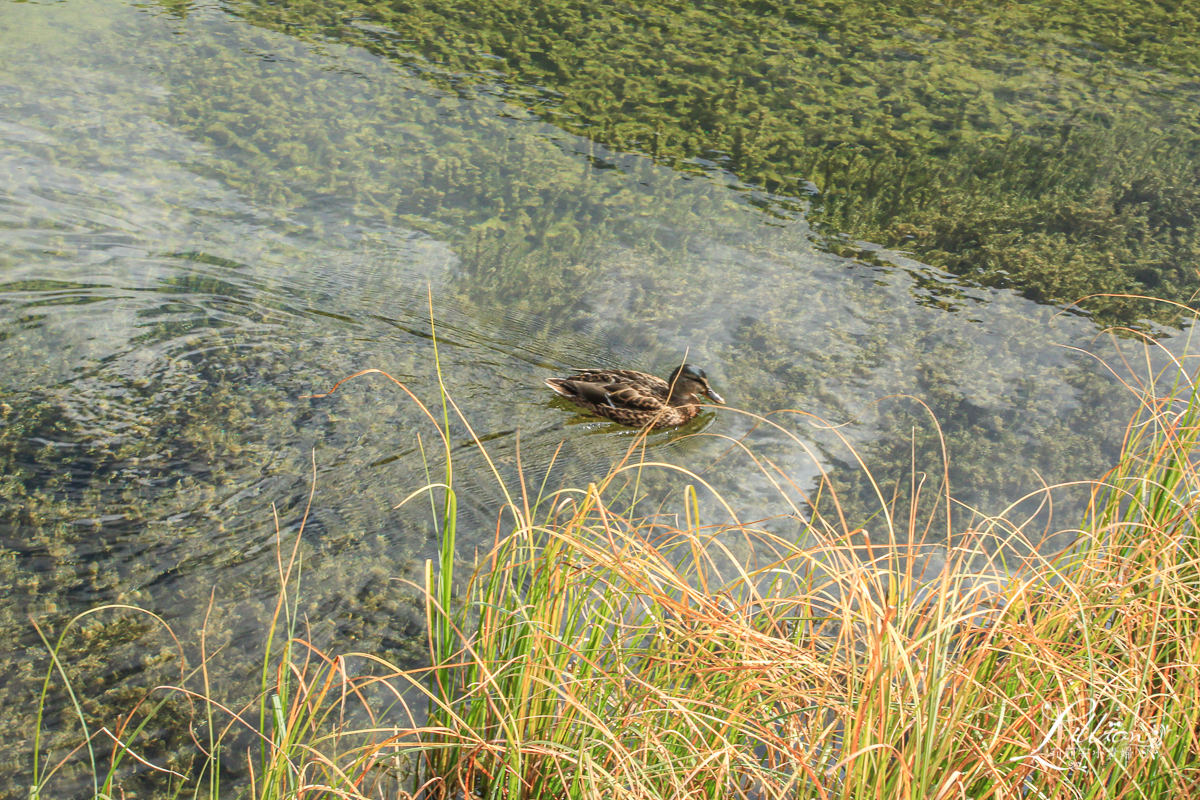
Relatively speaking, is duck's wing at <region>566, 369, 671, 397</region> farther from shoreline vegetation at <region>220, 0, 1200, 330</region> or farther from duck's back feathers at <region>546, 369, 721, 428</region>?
shoreline vegetation at <region>220, 0, 1200, 330</region>

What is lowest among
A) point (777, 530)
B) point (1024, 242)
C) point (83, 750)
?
point (83, 750)

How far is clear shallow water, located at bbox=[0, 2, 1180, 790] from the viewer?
3094 millimetres

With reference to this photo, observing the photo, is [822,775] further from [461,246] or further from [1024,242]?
[1024,242]

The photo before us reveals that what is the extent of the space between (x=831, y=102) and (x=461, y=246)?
9.36ft

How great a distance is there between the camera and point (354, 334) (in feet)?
13.4

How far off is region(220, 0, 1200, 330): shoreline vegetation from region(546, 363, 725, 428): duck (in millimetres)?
1064

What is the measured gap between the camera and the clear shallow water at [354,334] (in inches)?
122

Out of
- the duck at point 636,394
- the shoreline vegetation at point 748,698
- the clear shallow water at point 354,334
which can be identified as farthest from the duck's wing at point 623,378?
the shoreline vegetation at point 748,698

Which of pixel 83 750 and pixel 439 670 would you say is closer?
pixel 439 670

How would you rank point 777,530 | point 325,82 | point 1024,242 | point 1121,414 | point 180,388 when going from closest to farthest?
point 777,530
point 180,388
point 1121,414
point 1024,242
point 325,82

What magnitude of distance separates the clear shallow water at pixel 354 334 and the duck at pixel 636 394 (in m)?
0.11

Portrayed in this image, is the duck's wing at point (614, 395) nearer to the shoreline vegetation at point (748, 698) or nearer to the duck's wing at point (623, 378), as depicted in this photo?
the duck's wing at point (623, 378)

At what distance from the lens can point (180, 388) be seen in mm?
3695

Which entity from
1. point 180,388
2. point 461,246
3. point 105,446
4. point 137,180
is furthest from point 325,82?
point 105,446
